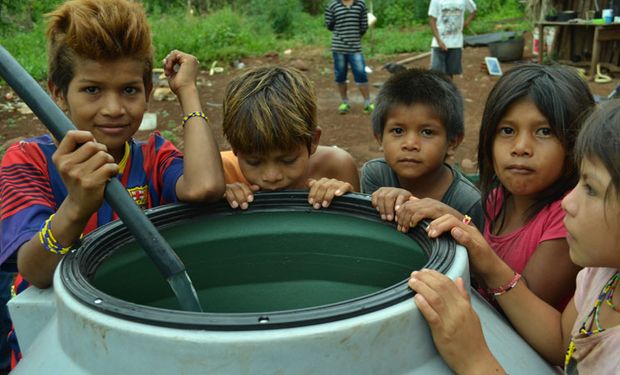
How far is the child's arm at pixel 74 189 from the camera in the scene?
1.17 meters

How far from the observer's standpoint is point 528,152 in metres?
1.62

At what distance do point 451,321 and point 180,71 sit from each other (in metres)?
1.18

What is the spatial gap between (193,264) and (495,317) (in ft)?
2.50

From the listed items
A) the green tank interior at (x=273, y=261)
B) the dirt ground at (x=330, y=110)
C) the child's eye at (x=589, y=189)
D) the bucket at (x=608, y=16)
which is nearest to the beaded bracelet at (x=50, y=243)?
the green tank interior at (x=273, y=261)

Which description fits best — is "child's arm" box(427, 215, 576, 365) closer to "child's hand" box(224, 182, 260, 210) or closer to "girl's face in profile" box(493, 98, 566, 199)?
"girl's face in profile" box(493, 98, 566, 199)

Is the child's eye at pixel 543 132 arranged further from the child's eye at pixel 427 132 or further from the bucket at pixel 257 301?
the child's eye at pixel 427 132

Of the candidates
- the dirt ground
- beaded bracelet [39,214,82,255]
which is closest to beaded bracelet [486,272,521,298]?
beaded bracelet [39,214,82,255]

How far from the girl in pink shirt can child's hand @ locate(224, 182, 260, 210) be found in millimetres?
697

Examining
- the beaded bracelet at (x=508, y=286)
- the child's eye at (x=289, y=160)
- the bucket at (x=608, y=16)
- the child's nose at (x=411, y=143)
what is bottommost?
the bucket at (x=608, y=16)

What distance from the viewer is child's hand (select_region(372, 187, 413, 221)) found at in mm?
1443

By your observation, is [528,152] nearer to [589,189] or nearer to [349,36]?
[589,189]

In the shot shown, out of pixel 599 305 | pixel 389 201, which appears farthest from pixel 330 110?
pixel 599 305

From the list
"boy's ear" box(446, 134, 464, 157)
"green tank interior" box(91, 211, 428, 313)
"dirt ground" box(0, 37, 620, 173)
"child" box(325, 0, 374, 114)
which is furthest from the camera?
"child" box(325, 0, 374, 114)

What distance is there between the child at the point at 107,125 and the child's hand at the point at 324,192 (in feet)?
0.83
